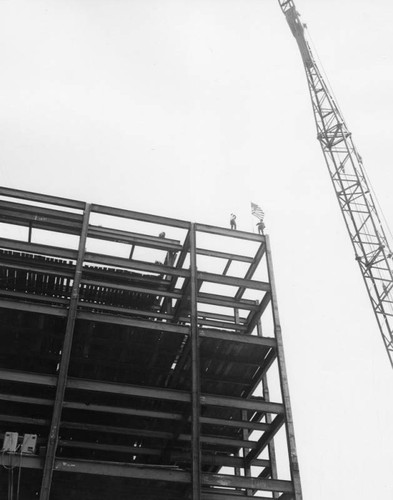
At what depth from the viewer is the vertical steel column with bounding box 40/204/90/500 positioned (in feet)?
36.5

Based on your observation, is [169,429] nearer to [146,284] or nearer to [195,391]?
[195,391]

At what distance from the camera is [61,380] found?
1244cm

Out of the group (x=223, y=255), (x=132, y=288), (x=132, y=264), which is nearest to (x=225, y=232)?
(x=223, y=255)

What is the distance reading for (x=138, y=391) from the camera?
42.7 ft

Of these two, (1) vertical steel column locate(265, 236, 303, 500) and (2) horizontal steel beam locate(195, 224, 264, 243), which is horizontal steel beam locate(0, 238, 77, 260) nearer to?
(2) horizontal steel beam locate(195, 224, 264, 243)

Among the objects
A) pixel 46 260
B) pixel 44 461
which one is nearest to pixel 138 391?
pixel 44 461

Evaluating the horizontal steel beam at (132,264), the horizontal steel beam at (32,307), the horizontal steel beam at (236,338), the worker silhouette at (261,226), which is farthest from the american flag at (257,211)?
the horizontal steel beam at (32,307)

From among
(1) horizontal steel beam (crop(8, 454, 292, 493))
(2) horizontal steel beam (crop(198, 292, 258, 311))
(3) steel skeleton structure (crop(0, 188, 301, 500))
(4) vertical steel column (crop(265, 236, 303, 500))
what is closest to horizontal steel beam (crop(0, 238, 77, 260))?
(3) steel skeleton structure (crop(0, 188, 301, 500))

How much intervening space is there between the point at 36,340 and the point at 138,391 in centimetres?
394

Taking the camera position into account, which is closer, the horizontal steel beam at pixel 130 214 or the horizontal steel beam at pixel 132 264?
the horizontal steel beam at pixel 132 264

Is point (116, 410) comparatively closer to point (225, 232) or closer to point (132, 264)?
point (132, 264)

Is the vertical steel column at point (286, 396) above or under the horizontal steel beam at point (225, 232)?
under

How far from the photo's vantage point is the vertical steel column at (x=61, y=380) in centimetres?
1113

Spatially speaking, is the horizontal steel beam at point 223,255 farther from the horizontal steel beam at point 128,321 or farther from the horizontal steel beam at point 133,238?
the horizontal steel beam at point 128,321
